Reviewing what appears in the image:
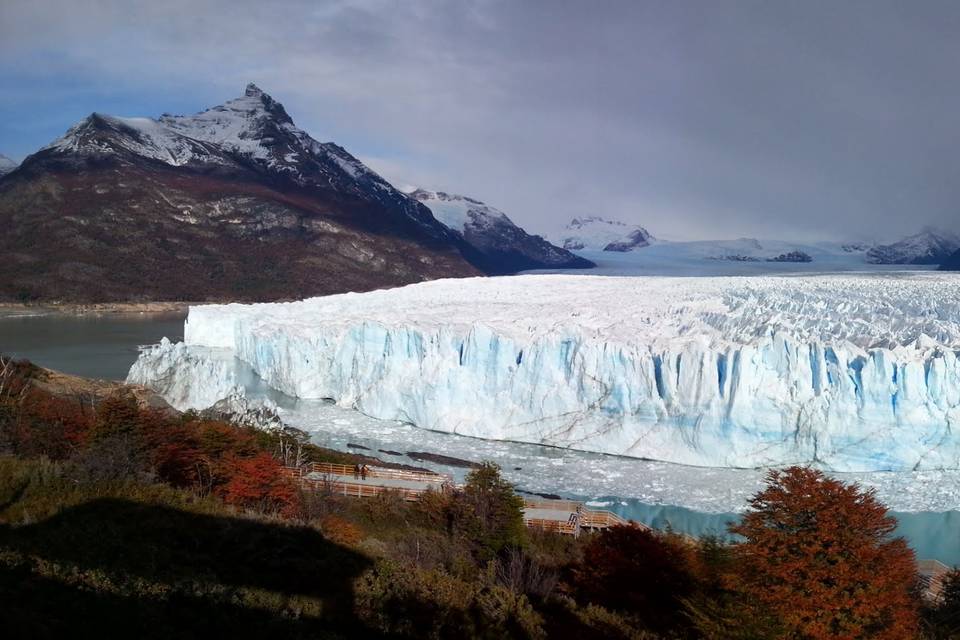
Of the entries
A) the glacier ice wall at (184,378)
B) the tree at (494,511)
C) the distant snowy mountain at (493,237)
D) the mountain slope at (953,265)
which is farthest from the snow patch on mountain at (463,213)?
the tree at (494,511)

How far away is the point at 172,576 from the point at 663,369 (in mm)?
13212

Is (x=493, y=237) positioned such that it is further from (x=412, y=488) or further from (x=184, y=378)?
(x=412, y=488)

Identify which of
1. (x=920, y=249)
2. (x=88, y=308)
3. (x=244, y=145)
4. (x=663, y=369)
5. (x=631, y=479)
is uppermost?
(x=244, y=145)

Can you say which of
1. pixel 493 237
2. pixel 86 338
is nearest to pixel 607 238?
pixel 493 237

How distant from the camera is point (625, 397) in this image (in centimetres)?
1689

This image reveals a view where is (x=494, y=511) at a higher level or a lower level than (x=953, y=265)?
lower

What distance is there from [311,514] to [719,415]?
32.6 ft

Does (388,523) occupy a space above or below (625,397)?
below

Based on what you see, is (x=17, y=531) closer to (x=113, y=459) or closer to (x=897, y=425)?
(x=113, y=459)

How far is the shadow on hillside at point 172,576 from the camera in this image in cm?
403

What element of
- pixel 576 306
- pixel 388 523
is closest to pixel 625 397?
pixel 576 306

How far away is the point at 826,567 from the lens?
209 inches

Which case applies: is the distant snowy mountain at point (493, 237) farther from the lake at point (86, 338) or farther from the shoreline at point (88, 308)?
the lake at point (86, 338)

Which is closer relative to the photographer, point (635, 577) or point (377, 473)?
point (635, 577)
